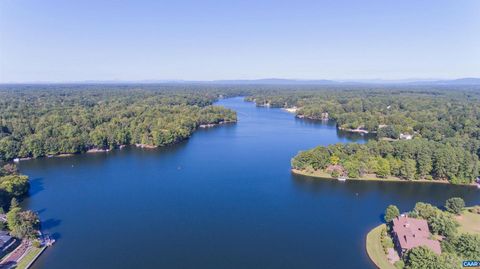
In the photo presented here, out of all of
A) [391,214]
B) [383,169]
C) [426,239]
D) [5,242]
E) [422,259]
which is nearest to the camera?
[422,259]

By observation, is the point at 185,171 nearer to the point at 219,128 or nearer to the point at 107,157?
the point at 107,157

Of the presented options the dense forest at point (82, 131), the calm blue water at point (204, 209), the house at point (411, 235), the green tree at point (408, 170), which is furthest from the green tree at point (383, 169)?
the dense forest at point (82, 131)

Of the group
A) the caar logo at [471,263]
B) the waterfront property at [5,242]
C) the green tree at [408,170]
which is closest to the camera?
the caar logo at [471,263]

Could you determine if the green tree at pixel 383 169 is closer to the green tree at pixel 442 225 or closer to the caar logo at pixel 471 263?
the green tree at pixel 442 225

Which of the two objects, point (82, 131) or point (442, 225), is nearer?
point (442, 225)

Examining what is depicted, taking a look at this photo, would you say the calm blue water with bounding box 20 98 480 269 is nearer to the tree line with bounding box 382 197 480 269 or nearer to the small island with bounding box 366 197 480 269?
the small island with bounding box 366 197 480 269

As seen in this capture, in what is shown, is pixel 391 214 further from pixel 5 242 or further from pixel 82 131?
pixel 82 131

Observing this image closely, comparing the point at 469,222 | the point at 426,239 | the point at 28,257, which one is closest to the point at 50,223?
the point at 28,257
